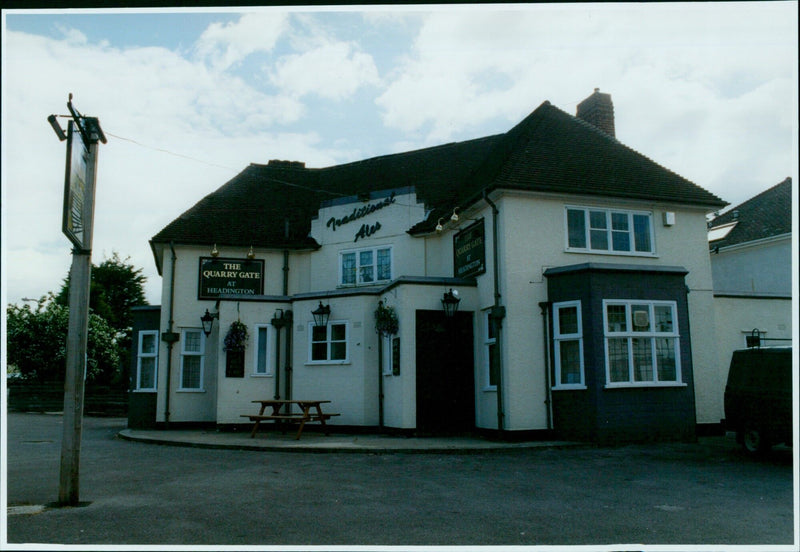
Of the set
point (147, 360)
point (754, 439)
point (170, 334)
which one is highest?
point (170, 334)

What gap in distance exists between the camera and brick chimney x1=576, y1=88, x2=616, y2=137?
69.3ft

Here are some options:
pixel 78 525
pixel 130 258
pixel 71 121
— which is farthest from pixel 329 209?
pixel 130 258

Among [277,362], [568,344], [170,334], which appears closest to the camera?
[568,344]

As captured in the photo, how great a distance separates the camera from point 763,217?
24953mm

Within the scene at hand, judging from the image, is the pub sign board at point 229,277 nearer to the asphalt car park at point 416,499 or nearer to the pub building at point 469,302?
the pub building at point 469,302

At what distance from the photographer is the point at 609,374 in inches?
555

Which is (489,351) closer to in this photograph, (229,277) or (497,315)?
(497,315)

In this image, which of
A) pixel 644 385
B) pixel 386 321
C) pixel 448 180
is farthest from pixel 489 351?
pixel 448 180

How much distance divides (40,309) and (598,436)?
37242 mm

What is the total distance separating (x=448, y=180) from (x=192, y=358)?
938 centimetres

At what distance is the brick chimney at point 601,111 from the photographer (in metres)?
21.1

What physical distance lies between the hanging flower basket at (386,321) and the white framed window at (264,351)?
12.3ft

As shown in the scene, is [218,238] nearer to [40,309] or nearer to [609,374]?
[609,374]

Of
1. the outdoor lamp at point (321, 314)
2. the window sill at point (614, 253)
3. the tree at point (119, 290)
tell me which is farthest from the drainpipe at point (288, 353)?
the tree at point (119, 290)
